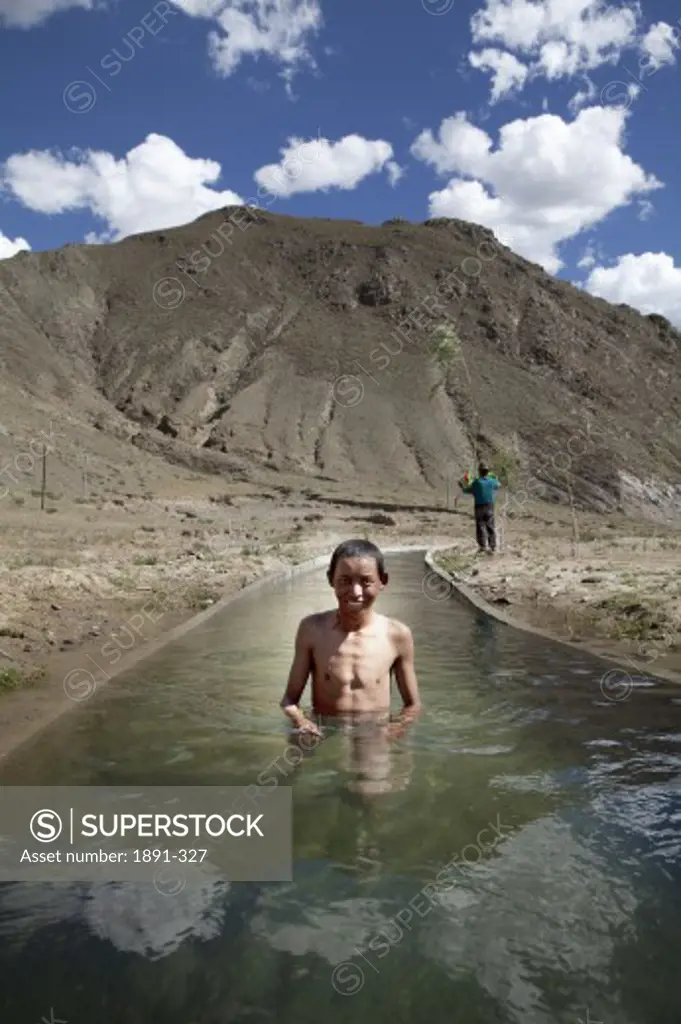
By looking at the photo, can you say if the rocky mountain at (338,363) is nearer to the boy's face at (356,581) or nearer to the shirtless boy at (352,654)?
the shirtless boy at (352,654)

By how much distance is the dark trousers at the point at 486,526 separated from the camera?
22422mm

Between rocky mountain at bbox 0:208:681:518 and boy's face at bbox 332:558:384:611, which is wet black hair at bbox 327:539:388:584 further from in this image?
rocky mountain at bbox 0:208:681:518

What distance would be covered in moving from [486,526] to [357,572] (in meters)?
18.1

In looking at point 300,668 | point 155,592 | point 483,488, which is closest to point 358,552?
point 300,668

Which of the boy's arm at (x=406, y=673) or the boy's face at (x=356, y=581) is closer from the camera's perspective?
the boy's face at (x=356, y=581)

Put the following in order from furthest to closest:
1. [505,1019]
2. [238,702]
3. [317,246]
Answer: [317,246] < [238,702] < [505,1019]

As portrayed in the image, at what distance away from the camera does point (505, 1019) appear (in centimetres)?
270

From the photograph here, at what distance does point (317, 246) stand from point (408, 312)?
18.9 meters

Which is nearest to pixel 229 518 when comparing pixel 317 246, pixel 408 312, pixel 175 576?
pixel 175 576

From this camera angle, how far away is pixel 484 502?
2161 cm

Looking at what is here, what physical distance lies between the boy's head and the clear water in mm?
890

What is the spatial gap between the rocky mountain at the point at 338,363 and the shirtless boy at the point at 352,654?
50874 mm

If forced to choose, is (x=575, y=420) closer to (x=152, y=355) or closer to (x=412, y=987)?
(x=152, y=355)

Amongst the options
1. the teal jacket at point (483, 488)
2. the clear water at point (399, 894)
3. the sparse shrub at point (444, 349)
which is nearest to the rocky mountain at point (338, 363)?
the sparse shrub at point (444, 349)
